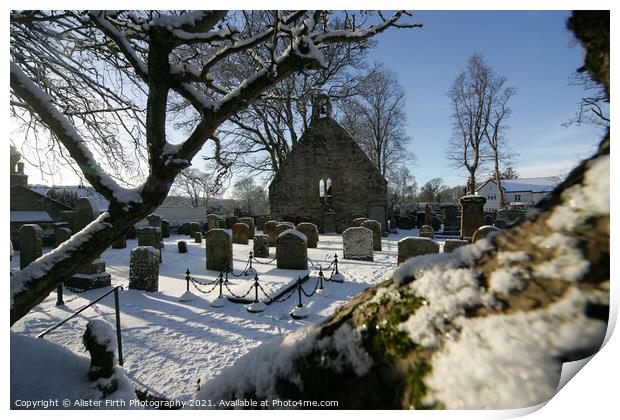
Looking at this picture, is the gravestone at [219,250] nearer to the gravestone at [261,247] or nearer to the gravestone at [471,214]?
the gravestone at [261,247]

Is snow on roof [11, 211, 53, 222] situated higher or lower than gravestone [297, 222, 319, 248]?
higher

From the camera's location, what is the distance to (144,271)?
6852mm

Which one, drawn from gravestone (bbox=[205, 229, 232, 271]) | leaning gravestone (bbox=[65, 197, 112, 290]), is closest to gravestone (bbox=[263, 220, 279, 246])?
gravestone (bbox=[205, 229, 232, 271])

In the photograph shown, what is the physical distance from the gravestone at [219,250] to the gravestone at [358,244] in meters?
4.58

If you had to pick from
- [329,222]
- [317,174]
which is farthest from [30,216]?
[329,222]

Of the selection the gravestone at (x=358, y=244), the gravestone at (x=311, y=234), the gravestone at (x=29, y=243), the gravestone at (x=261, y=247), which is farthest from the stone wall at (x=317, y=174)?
the gravestone at (x=29, y=243)

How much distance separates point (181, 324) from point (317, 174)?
16.3 metres

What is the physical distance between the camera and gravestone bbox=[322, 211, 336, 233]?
1936 centimetres

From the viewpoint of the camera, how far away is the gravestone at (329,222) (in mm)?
19359

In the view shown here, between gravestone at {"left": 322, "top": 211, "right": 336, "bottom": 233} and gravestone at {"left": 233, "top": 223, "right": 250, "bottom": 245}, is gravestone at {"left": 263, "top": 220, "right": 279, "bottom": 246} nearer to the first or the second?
gravestone at {"left": 233, "top": 223, "right": 250, "bottom": 245}

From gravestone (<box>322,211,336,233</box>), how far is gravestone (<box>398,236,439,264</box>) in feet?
36.0

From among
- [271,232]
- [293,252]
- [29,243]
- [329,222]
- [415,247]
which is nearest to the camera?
[415,247]

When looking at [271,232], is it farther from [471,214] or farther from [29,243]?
[471,214]

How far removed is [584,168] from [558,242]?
238mm
